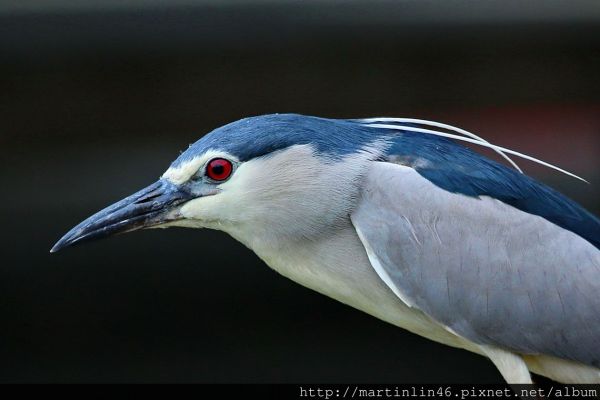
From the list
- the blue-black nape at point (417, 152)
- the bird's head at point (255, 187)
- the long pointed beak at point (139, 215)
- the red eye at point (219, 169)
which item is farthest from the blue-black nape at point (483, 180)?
the long pointed beak at point (139, 215)

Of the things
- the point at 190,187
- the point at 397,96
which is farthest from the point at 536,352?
the point at 397,96

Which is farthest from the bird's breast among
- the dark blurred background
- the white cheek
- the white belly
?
the dark blurred background

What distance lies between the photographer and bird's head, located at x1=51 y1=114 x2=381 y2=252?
1703 mm

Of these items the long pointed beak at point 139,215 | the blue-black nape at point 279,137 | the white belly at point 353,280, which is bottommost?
the white belly at point 353,280

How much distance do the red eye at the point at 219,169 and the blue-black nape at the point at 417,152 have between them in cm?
2

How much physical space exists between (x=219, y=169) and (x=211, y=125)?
1515mm

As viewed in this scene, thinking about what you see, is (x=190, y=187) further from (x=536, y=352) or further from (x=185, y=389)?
(x=185, y=389)

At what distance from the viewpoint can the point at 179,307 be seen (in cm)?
338

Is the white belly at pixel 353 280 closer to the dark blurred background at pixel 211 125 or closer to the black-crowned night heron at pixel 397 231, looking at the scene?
the black-crowned night heron at pixel 397 231

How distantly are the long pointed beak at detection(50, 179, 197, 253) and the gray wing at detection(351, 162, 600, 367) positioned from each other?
334 millimetres

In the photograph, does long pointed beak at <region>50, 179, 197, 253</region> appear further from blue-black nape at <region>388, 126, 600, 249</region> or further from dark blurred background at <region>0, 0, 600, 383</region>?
dark blurred background at <region>0, 0, 600, 383</region>

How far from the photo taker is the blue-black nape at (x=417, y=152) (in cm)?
171

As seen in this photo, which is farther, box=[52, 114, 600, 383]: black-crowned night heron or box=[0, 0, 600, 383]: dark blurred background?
box=[0, 0, 600, 383]: dark blurred background

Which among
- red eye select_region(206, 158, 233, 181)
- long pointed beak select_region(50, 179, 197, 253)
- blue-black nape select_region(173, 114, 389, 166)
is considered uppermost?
blue-black nape select_region(173, 114, 389, 166)
